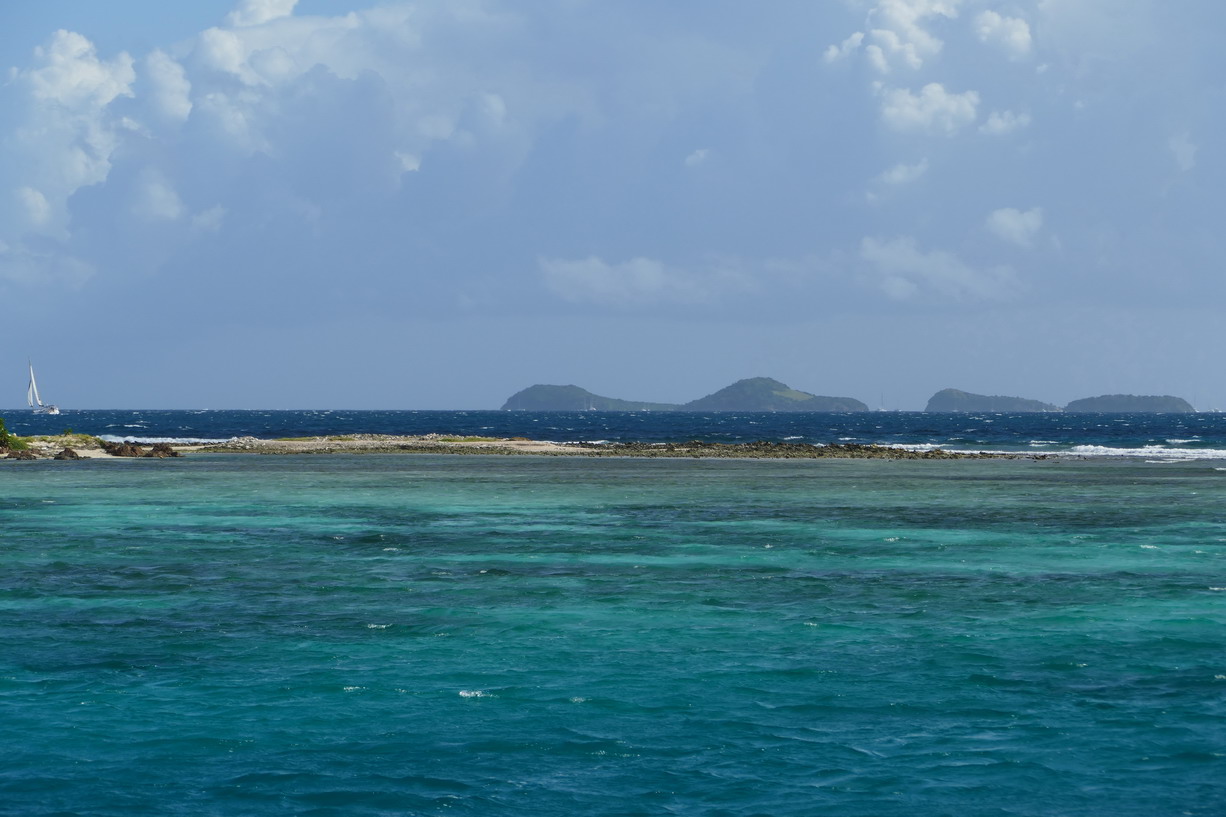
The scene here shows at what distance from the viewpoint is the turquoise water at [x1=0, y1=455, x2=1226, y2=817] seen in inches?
479

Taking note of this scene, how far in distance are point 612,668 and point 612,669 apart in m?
0.06

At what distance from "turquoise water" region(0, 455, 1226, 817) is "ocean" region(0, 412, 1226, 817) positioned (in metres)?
0.06

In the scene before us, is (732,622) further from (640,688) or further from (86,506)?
(86,506)

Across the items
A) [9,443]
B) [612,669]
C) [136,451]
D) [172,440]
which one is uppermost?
[9,443]

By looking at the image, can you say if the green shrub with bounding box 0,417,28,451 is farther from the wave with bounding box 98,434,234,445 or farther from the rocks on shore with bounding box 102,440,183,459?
the wave with bounding box 98,434,234,445

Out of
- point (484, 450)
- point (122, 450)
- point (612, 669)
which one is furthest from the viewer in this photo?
point (484, 450)

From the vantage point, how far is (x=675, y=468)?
70938mm

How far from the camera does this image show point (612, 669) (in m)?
16.9

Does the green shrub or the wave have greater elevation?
the green shrub

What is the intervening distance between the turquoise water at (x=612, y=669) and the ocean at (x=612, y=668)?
2.5 inches

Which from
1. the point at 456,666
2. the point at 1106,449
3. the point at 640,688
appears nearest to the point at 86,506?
the point at 456,666

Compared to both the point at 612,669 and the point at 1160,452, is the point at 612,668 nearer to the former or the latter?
the point at 612,669

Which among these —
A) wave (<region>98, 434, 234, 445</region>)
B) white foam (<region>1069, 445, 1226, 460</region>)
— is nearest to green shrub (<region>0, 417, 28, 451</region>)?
wave (<region>98, 434, 234, 445</region>)

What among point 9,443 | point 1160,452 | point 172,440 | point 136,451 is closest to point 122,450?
point 136,451
